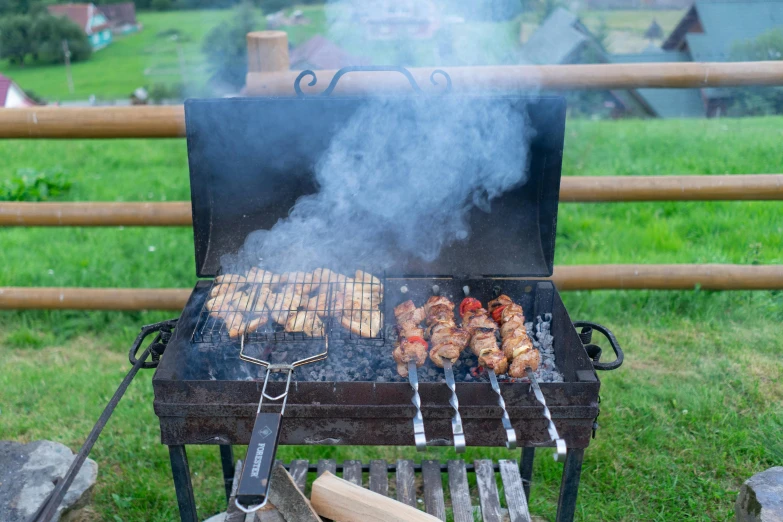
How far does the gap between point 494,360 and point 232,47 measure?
4075 millimetres

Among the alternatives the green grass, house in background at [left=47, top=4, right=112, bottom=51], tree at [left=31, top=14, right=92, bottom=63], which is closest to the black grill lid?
the green grass

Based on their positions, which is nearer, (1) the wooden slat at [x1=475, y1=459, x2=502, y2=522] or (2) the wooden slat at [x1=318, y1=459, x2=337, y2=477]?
(1) the wooden slat at [x1=475, y1=459, x2=502, y2=522]

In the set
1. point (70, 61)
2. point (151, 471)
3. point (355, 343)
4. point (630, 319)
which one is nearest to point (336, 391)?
point (355, 343)

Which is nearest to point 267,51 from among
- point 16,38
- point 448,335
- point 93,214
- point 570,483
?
point 93,214

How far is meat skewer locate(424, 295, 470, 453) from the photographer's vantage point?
198cm

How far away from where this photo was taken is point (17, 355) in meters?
4.01

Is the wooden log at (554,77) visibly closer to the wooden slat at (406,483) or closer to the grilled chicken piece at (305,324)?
the grilled chicken piece at (305,324)

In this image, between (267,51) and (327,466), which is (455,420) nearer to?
(327,466)

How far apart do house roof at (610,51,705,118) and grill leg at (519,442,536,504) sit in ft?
9.92

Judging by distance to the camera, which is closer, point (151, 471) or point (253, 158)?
point (253, 158)

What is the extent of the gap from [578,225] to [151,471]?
3680 millimetres

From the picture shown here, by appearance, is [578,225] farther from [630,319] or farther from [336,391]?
[336,391]

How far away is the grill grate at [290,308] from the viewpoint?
7.55 ft

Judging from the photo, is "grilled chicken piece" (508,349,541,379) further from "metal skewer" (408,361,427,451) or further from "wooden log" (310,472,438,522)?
"wooden log" (310,472,438,522)
